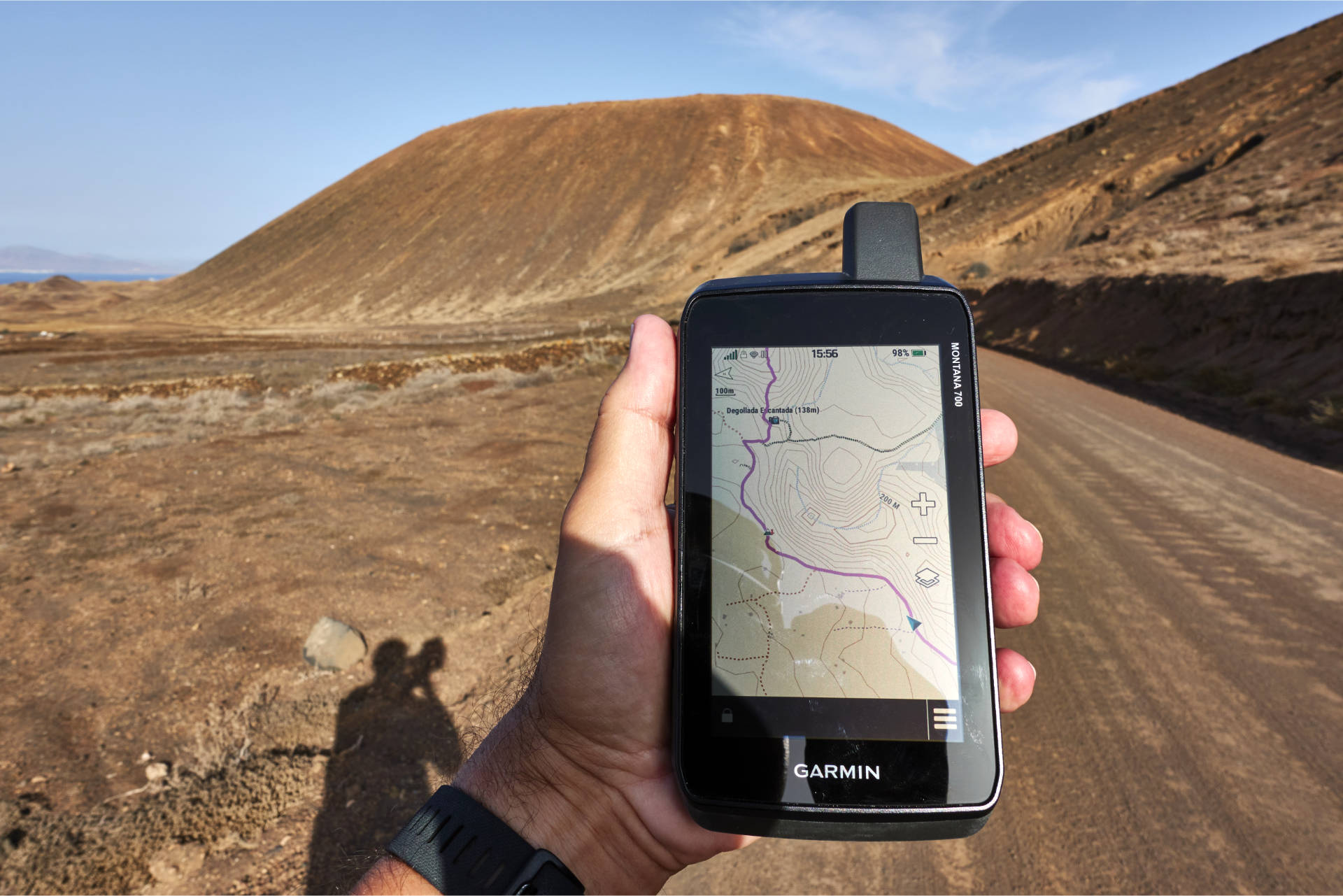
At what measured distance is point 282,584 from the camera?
18.7ft

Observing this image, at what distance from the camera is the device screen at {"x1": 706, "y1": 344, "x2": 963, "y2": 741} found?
1814mm

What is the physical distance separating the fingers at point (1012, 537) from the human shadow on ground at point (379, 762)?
2411 millimetres

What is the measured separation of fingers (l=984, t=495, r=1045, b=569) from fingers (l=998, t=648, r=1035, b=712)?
328 mm

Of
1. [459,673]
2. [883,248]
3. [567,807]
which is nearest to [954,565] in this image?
[883,248]

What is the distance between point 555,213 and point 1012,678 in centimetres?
7104

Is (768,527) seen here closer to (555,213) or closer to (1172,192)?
(1172,192)

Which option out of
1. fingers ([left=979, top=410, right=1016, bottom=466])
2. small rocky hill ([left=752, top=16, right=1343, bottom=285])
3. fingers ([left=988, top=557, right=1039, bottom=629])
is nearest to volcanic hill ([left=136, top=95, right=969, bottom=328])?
small rocky hill ([left=752, top=16, right=1343, bottom=285])

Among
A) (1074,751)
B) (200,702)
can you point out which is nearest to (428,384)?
(200,702)

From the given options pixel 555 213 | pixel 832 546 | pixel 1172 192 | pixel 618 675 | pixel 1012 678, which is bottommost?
pixel 1012 678

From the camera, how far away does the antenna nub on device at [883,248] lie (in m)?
2.04

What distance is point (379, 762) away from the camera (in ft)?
11.9

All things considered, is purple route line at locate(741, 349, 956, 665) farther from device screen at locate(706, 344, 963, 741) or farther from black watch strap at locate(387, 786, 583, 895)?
black watch strap at locate(387, 786, 583, 895)

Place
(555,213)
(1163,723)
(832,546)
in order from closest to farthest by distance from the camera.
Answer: (832,546) → (1163,723) → (555,213)

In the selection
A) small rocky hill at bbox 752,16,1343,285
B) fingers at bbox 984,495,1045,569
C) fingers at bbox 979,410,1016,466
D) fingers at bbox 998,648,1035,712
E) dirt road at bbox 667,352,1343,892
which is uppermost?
small rocky hill at bbox 752,16,1343,285
